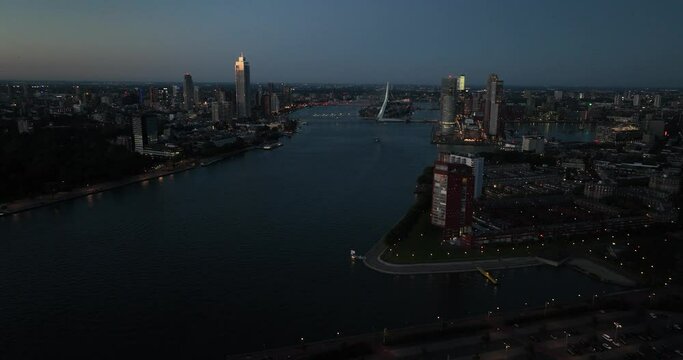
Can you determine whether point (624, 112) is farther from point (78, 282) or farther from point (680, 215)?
point (78, 282)

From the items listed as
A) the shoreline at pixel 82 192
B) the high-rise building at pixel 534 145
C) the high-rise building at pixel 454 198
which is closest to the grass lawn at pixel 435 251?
the high-rise building at pixel 454 198

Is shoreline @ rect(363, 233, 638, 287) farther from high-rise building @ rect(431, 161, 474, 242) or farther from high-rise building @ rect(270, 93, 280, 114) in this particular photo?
high-rise building @ rect(270, 93, 280, 114)

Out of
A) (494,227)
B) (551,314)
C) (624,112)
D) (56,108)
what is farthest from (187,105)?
(551,314)

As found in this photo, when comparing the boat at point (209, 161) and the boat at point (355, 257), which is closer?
the boat at point (355, 257)

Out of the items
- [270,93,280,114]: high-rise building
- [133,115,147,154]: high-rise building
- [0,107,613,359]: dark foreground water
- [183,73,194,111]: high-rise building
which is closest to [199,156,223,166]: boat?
[133,115,147,154]: high-rise building

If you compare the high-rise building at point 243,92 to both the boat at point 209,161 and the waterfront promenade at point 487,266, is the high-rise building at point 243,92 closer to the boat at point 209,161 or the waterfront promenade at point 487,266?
the boat at point 209,161

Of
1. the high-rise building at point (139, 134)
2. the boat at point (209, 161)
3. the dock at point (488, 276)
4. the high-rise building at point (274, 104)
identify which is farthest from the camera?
the high-rise building at point (274, 104)
